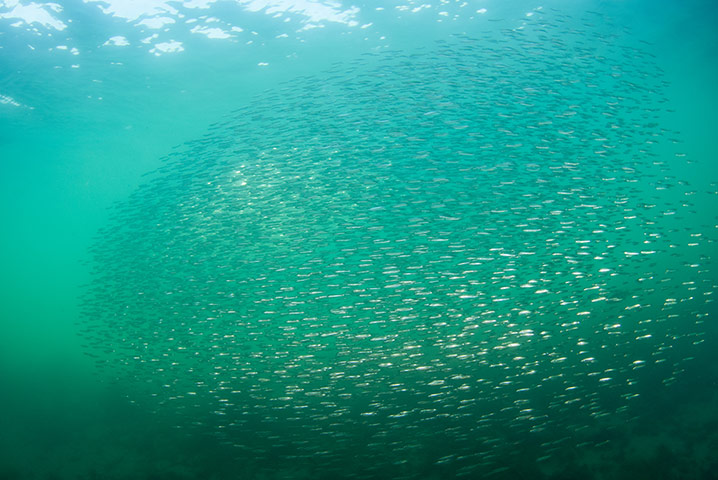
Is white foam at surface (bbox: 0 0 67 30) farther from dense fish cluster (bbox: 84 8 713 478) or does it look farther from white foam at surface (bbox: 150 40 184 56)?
dense fish cluster (bbox: 84 8 713 478)

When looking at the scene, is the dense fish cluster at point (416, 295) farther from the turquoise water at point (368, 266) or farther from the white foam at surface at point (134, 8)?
the white foam at surface at point (134, 8)

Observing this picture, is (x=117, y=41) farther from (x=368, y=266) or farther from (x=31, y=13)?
(x=368, y=266)

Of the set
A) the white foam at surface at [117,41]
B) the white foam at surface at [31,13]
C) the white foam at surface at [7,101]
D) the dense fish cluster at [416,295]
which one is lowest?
the dense fish cluster at [416,295]

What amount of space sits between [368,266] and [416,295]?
1.55 meters

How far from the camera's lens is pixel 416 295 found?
28.9 feet

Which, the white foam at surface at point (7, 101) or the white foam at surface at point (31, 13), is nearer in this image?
the white foam at surface at point (31, 13)

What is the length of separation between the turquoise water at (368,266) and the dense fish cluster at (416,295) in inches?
3.1

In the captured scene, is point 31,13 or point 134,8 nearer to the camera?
point 31,13

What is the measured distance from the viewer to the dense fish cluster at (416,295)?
25.9ft

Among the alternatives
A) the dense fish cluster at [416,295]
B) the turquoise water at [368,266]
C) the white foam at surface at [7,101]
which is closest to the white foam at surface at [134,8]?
the turquoise water at [368,266]

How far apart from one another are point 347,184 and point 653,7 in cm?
1307

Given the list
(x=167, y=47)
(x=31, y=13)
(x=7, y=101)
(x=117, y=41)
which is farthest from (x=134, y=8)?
(x=7, y=101)

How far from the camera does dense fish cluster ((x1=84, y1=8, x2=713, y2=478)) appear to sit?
7895 mm

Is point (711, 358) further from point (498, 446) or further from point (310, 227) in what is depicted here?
point (310, 227)
